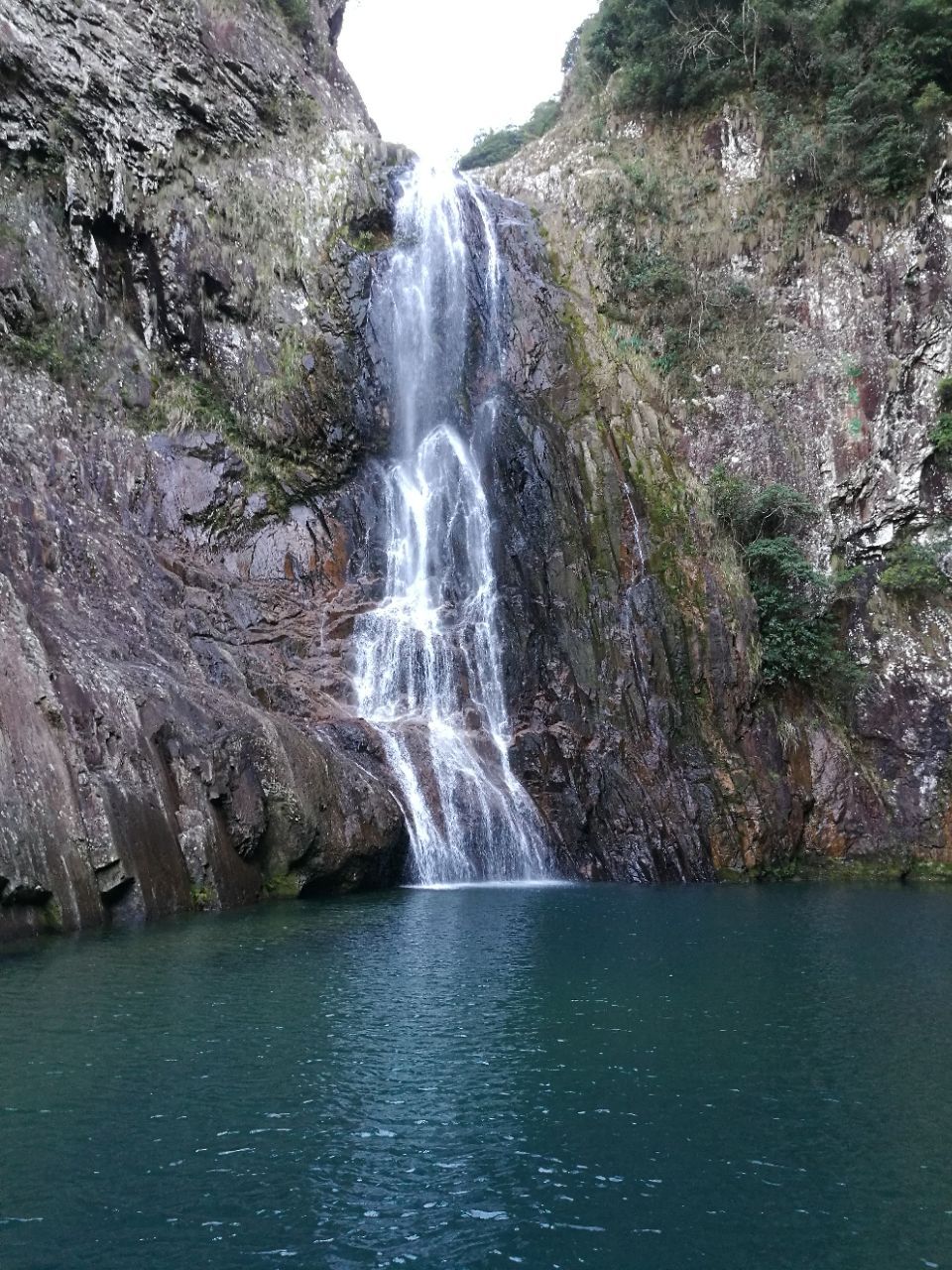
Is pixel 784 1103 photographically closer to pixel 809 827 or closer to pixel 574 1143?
pixel 574 1143

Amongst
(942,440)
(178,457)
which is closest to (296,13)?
(178,457)

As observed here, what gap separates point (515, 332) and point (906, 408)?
1080 cm

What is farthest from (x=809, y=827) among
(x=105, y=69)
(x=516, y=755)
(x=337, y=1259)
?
(x=105, y=69)

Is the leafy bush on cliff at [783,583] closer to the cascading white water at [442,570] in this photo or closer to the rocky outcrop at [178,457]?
the cascading white water at [442,570]

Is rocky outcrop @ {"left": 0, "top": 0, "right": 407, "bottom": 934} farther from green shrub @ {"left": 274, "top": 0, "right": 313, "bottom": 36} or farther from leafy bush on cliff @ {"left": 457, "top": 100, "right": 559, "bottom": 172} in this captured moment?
leafy bush on cliff @ {"left": 457, "top": 100, "right": 559, "bottom": 172}

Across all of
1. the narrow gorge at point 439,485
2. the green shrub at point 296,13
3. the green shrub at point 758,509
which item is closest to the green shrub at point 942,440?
the narrow gorge at point 439,485

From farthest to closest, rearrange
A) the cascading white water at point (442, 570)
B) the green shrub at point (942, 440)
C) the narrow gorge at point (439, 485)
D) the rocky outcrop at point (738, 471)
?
the green shrub at point (942, 440) < the rocky outcrop at point (738, 471) < the cascading white water at point (442, 570) < the narrow gorge at point (439, 485)

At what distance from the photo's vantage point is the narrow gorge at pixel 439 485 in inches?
716

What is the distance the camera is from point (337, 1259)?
469 centimetres

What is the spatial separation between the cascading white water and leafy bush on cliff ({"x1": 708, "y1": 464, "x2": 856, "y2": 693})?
22.2 feet

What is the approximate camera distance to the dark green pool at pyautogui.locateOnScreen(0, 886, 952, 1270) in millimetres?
4918

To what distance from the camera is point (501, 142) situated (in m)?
50.2

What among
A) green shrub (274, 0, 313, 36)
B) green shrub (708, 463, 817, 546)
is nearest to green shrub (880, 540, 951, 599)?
green shrub (708, 463, 817, 546)

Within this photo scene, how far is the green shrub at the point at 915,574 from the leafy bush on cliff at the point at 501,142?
3108 centimetres
